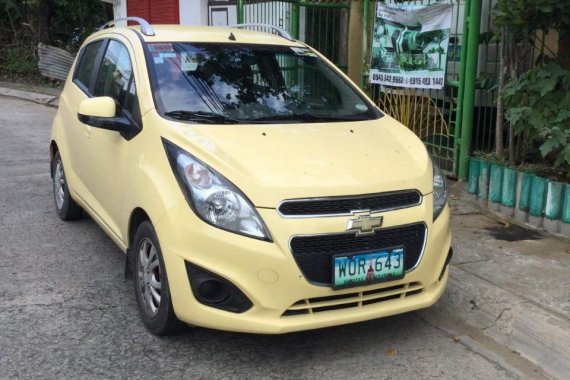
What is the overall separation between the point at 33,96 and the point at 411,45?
36.5 feet

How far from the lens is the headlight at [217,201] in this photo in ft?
9.89

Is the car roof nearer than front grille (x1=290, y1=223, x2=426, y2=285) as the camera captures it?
No

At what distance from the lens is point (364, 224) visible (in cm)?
311

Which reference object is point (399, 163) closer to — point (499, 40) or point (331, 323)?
point (331, 323)

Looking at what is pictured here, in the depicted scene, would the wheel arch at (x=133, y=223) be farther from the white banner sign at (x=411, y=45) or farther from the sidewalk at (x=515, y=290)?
the white banner sign at (x=411, y=45)

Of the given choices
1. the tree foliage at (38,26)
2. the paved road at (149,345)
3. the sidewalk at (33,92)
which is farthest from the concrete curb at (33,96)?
the paved road at (149,345)

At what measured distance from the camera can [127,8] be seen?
15641 millimetres

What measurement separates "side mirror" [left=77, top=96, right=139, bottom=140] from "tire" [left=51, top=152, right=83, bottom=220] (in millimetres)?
A: 1621

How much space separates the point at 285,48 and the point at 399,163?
1.57 metres

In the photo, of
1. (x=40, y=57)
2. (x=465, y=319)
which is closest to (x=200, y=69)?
(x=465, y=319)

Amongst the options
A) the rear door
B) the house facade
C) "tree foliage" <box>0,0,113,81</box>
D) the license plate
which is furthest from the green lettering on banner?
"tree foliage" <box>0,0,113,81</box>

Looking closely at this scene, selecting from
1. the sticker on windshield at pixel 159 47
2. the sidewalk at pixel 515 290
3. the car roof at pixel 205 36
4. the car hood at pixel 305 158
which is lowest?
the sidewalk at pixel 515 290

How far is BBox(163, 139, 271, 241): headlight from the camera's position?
3.01m

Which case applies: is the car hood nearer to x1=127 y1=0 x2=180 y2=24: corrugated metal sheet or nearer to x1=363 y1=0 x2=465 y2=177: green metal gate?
x1=363 y1=0 x2=465 y2=177: green metal gate
